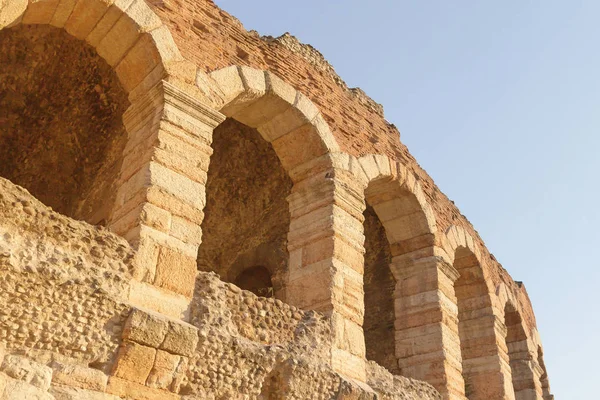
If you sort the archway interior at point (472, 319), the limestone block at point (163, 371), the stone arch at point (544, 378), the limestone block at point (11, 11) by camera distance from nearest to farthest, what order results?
the limestone block at point (163, 371) < the limestone block at point (11, 11) < the archway interior at point (472, 319) < the stone arch at point (544, 378)

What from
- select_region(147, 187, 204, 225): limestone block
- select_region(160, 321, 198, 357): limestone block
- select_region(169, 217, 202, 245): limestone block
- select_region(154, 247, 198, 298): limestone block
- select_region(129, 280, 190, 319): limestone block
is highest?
select_region(147, 187, 204, 225): limestone block

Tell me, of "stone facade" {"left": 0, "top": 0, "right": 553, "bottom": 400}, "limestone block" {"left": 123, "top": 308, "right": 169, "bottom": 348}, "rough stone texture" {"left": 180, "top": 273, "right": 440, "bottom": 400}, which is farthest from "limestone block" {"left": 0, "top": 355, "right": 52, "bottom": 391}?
"rough stone texture" {"left": 180, "top": 273, "right": 440, "bottom": 400}

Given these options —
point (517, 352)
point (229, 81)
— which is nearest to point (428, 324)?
point (229, 81)

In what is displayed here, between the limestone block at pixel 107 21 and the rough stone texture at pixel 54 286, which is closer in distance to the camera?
the rough stone texture at pixel 54 286

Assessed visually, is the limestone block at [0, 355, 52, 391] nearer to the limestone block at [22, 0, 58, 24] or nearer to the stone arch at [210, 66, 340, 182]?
the limestone block at [22, 0, 58, 24]

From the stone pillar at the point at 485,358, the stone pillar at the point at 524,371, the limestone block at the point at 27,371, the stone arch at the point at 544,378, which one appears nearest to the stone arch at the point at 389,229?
the stone pillar at the point at 485,358

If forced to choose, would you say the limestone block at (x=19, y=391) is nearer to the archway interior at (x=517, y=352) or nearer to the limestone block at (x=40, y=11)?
the limestone block at (x=40, y=11)

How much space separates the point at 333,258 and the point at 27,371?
9.63 ft

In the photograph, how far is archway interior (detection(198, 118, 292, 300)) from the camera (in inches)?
342

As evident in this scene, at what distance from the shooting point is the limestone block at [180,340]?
382 centimetres

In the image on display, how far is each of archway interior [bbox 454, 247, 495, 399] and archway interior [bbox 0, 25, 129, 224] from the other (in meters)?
5.05

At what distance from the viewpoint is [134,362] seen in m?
3.69

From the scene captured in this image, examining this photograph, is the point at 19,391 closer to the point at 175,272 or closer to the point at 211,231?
the point at 175,272

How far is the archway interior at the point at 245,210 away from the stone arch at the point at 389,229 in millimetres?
1436
